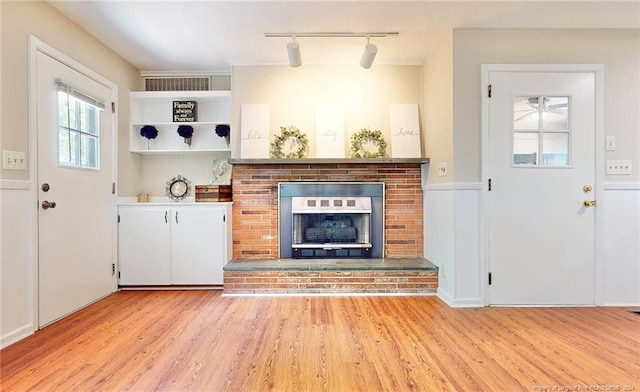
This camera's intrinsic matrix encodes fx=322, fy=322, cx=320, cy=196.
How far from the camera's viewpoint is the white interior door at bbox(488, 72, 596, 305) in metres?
2.75

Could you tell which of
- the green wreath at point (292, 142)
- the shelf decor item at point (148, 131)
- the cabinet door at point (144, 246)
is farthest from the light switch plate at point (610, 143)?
the shelf decor item at point (148, 131)

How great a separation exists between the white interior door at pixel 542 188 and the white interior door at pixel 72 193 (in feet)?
Result: 11.5

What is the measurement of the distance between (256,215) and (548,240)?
9.11 ft

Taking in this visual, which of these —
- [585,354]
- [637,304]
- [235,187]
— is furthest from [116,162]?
[637,304]

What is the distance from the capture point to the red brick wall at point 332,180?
139 inches

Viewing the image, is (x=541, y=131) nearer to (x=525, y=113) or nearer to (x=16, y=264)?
(x=525, y=113)

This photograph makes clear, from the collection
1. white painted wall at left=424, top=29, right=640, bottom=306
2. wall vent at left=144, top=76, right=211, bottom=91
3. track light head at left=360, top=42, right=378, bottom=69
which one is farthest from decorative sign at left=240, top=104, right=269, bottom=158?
white painted wall at left=424, top=29, right=640, bottom=306

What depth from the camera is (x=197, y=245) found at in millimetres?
3264

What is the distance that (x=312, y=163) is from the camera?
3455 millimetres

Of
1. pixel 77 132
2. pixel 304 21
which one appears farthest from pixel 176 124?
pixel 304 21

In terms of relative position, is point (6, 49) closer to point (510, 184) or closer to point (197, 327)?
Answer: point (197, 327)

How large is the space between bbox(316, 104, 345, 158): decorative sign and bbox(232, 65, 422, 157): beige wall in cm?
8

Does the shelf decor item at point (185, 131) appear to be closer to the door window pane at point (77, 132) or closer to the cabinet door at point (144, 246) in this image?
the door window pane at point (77, 132)

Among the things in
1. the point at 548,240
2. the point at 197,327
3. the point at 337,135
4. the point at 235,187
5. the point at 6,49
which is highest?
the point at 6,49
